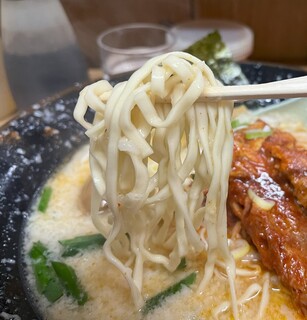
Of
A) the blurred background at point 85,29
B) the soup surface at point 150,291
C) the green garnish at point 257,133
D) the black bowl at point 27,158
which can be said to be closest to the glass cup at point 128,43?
→ the blurred background at point 85,29

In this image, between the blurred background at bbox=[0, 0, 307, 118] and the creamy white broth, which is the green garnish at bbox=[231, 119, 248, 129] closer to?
the creamy white broth

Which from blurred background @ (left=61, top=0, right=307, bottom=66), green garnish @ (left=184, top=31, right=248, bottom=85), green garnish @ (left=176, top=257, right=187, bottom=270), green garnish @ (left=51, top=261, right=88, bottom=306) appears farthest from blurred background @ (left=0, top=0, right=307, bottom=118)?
green garnish @ (left=176, top=257, right=187, bottom=270)

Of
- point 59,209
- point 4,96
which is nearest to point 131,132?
point 59,209

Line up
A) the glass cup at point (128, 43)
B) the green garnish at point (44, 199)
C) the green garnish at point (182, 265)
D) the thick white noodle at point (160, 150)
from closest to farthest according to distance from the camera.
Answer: the thick white noodle at point (160, 150) < the green garnish at point (182, 265) < the green garnish at point (44, 199) < the glass cup at point (128, 43)

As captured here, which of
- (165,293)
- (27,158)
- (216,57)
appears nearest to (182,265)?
(165,293)

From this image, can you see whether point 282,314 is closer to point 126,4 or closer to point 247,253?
point 247,253

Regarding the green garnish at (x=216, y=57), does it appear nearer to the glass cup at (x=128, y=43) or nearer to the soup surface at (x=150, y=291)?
the glass cup at (x=128, y=43)
